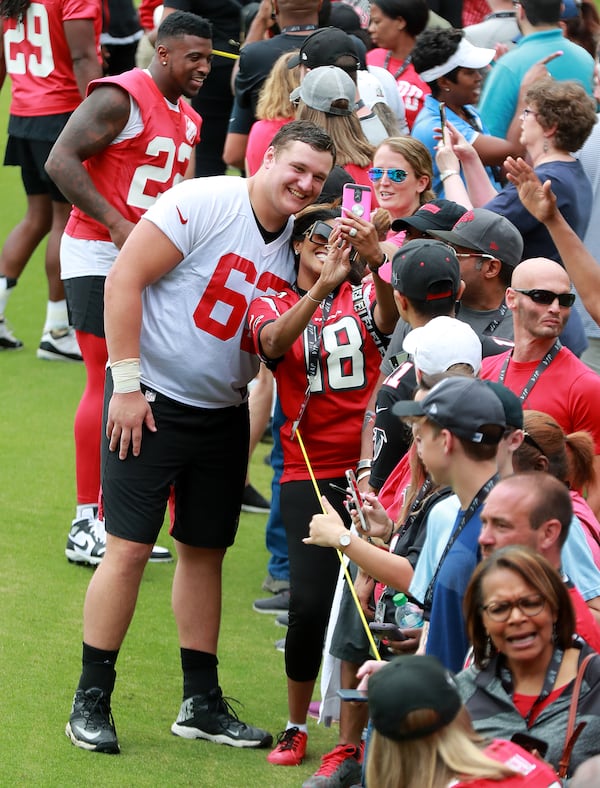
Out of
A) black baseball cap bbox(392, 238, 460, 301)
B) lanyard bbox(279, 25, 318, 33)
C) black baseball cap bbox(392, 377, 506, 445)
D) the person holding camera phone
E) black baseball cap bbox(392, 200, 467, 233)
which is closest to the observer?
black baseball cap bbox(392, 377, 506, 445)

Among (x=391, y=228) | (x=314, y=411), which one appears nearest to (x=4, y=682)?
(x=314, y=411)

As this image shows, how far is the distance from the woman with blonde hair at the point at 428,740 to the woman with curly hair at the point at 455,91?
13.3 feet

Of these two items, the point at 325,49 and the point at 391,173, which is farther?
the point at 325,49

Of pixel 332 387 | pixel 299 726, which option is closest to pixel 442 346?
pixel 332 387

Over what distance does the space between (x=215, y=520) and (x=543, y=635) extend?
2055mm

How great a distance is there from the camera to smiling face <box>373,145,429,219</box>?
17.1 ft

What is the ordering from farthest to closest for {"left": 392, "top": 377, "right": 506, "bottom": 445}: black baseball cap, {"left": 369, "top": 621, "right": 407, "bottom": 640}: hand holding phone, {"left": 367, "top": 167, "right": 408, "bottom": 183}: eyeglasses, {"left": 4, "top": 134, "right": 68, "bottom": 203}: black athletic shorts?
{"left": 4, "top": 134, "right": 68, "bottom": 203}: black athletic shorts
{"left": 367, "top": 167, "right": 408, "bottom": 183}: eyeglasses
{"left": 369, "top": 621, "right": 407, "bottom": 640}: hand holding phone
{"left": 392, "top": 377, "right": 506, "bottom": 445}: black baseball cap

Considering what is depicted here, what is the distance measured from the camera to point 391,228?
4816 mm

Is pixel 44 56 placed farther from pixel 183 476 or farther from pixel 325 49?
pixel 183 476

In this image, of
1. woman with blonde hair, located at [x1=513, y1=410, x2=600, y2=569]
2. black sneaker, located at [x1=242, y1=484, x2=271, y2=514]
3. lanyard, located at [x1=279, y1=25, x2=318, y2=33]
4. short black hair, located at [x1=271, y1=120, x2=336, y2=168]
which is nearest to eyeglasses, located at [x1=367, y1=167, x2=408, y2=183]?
short black hair, located at [x1=271, y1=120, x2=336, y2=168]

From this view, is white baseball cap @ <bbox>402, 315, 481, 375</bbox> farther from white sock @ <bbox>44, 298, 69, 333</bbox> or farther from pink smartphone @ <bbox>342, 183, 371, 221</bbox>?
white sock @ <bbox>44, 298, 69, 333</bbox>

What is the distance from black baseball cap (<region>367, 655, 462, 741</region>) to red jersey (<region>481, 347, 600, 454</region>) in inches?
65.4

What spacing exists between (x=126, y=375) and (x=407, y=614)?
1.32m

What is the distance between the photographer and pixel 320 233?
4.39 metres
